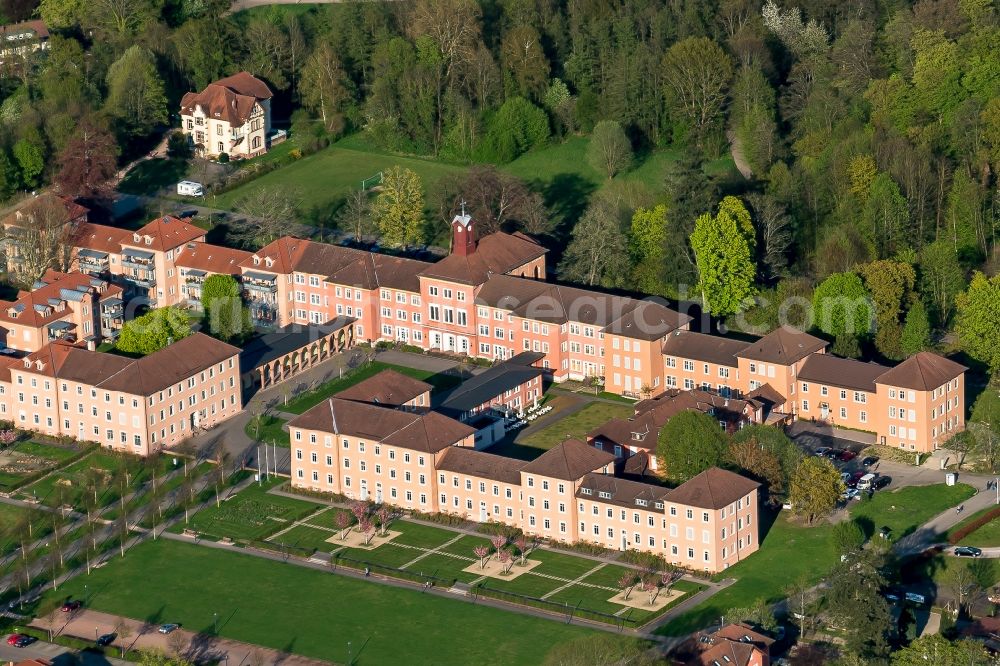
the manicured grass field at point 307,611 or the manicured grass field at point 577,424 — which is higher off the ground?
the manicured grass field at point 577,424

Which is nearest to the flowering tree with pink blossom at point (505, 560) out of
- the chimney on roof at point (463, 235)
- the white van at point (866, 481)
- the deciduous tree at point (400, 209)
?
the white van at point (866, 481)

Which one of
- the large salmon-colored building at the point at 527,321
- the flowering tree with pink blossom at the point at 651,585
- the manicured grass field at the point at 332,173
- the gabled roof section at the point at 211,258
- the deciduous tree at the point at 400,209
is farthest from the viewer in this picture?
the manicured grass field at the point at 332,173

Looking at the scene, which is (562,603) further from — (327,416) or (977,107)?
(977,107)

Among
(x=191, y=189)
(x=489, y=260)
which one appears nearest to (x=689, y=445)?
(x=489, y=260)

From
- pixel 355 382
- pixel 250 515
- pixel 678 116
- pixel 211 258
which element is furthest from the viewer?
pixel 678 116

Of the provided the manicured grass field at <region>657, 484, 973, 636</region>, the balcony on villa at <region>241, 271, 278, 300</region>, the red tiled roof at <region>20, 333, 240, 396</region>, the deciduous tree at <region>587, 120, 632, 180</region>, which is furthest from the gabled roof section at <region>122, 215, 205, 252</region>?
the manicured grass field at <region>657, 484, 973, 636</region>

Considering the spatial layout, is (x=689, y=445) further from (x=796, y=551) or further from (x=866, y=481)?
(x=866, y=481)

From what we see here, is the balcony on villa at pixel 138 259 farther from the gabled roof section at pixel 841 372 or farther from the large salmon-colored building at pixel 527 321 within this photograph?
the gabled roof section at pixel 841 372
